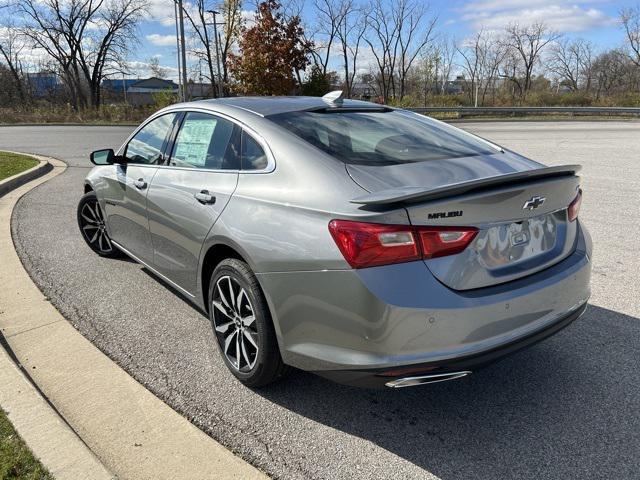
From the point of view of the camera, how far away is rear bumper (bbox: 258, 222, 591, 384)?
2.17 metres

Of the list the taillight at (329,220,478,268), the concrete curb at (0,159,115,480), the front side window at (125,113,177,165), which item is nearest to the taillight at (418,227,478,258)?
the taillight at (329,220,478,268)

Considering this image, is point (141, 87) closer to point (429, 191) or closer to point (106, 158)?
point (106, 158)

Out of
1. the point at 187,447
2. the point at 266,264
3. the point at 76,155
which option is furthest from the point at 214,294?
the point at 76,155

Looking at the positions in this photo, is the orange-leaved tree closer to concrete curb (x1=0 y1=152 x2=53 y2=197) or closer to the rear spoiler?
concrete curb (x1=0 y1=152 x2=53 y2=197)

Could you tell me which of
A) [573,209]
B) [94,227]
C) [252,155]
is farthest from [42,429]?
[94,227]

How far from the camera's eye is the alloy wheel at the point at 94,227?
5.27m

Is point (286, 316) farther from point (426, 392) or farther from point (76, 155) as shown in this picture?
point (76, 155)

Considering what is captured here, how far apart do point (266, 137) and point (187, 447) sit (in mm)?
1680

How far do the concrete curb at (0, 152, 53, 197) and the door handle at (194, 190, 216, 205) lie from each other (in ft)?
24.2

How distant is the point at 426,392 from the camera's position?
2936mm

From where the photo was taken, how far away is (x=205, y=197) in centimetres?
311

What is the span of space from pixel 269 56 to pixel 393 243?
95.2 feet

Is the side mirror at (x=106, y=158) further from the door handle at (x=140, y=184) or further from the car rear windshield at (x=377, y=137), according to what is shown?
the car rear windshield at (x=377, y=137)

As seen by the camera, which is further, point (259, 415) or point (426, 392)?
point (426, 392)
